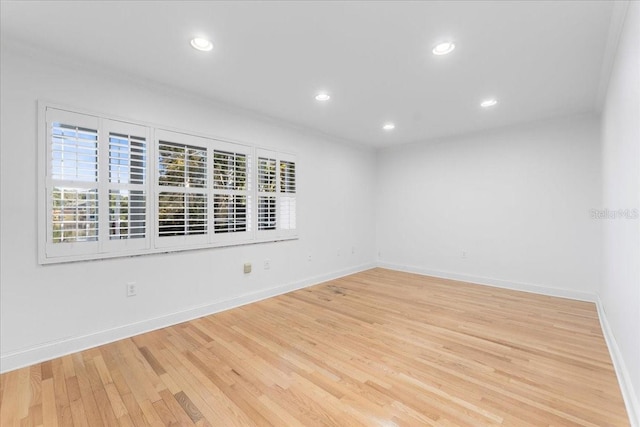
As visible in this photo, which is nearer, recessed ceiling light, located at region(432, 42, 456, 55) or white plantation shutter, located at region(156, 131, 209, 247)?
recessed ceiling light, located at region(432, 42, 456, 55)

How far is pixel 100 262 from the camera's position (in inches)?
104

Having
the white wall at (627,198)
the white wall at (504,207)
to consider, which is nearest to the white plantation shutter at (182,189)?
the white wall at (627,198)

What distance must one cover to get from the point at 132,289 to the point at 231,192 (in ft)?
4.82

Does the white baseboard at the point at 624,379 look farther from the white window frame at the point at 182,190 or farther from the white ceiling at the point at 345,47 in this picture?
the white window frame at the point at 182,190

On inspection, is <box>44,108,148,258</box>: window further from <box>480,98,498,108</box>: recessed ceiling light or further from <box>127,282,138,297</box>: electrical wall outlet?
<box>480,98,498,108</box>: recessed ceiling light

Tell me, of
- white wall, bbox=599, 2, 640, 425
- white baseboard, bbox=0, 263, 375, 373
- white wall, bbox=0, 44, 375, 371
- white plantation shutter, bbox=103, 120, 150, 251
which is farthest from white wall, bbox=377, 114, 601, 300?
white plantation shutter, bbox=103, 120, 150, 251

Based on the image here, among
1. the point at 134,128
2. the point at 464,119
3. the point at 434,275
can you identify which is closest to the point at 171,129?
the point at 134,128

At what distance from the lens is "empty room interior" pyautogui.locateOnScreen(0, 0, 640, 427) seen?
187 cm

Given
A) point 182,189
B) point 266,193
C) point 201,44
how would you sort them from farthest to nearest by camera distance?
point 266,193, point 182,189, point 201,44

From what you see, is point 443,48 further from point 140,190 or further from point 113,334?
point 113,334

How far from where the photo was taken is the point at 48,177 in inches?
94.0

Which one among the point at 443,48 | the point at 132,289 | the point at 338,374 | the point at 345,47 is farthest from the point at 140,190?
the point at 443,48

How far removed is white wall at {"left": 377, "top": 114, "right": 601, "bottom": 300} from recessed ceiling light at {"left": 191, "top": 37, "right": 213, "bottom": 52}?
421 centimetres

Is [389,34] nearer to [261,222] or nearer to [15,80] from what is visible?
[261,222]
